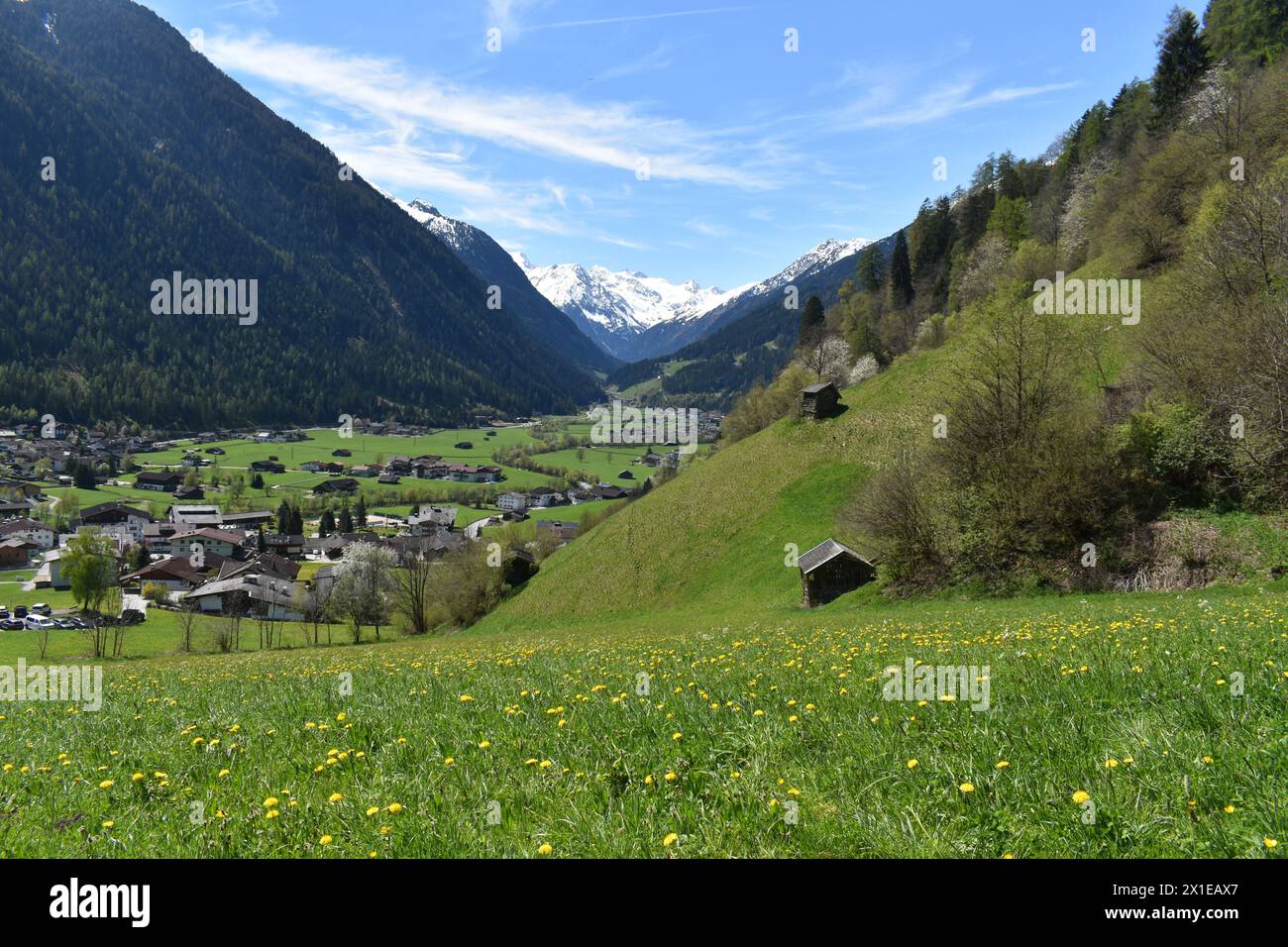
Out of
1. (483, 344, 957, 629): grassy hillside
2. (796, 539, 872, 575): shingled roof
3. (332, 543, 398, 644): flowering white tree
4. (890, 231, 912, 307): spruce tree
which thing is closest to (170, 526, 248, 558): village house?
(332, 543, 398, 644): flowering white tree

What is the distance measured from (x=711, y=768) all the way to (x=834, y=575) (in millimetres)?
39425

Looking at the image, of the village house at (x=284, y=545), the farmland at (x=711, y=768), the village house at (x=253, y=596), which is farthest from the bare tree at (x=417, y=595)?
the village house at (x=284, y=545)

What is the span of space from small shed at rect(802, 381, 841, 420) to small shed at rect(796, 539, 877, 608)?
32.1m

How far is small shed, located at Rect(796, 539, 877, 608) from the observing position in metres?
42.7

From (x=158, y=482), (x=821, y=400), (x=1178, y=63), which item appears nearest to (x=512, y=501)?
(x=158, y=482)

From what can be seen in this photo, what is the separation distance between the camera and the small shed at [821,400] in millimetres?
Answer: 72500

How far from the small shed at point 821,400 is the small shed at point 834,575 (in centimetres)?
3211

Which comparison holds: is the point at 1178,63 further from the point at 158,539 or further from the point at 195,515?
the point at 195,515

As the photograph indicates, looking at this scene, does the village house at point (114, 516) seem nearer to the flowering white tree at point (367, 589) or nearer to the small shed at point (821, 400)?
the flowering white tree at point (367, 589)

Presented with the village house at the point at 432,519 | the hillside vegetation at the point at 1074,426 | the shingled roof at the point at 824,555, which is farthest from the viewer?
the village house at the point at 432,519

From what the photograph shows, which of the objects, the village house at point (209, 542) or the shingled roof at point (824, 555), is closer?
the shingled roof at point (824, 555)

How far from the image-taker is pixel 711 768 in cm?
555

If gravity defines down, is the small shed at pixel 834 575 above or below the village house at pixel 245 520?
above
